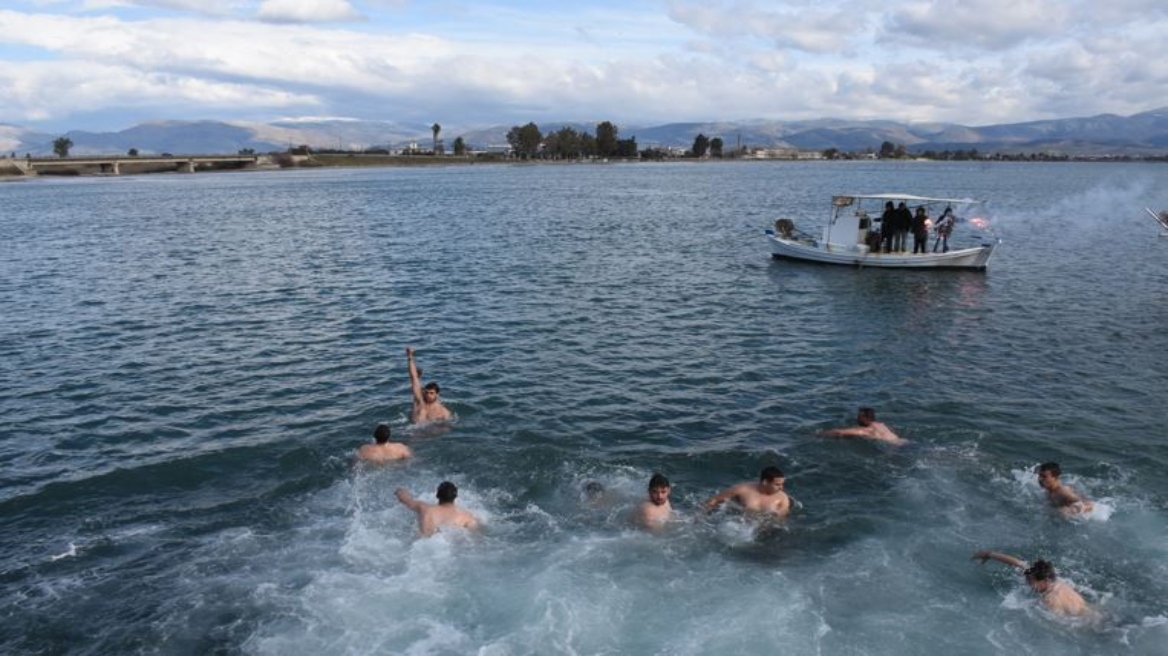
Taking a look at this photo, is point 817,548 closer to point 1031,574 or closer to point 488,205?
point 1031,574

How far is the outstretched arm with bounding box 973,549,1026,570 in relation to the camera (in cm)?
1454

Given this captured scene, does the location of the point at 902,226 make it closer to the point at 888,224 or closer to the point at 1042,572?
the point at 888,224

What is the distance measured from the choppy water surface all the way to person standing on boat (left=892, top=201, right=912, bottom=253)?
3189 mm

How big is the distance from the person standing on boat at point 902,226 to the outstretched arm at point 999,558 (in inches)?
1375

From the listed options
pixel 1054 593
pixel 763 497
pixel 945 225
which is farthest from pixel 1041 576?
pixel 945 225

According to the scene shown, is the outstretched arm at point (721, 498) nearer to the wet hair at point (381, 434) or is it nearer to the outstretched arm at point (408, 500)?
the outstretched arm at point (408, 500)

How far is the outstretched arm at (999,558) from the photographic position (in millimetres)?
14536

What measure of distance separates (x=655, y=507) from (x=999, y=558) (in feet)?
20.4

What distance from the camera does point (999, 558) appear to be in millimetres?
14688

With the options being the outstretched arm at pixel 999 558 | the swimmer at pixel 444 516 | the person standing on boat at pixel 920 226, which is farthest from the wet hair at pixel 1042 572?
the person standing on boat at pixel 920 226

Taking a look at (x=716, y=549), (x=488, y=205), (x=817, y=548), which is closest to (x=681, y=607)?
(x=716, y=549)

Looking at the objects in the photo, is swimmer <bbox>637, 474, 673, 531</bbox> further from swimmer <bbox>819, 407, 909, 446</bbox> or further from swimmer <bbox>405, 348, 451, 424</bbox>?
swimmer <bbox>405, 348, 451, 424</bbox>

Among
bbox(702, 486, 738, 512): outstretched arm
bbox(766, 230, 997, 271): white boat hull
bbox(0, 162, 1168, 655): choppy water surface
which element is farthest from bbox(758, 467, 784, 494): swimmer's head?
bbox(766, 230, 997, 271): white boat hull

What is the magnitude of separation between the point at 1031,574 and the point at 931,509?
378 centimetres
